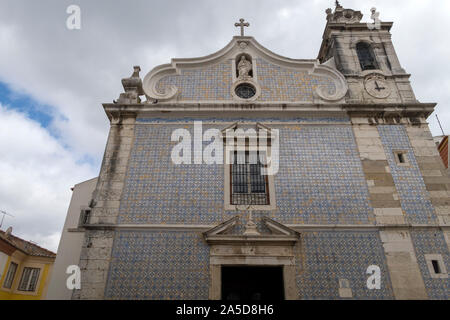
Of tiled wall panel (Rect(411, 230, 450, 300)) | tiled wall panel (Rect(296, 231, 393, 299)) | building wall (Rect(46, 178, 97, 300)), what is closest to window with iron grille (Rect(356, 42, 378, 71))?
tiled wall panel (Rect(411, 230, 450, 300))

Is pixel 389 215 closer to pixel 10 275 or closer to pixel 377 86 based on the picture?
pixel 377 86

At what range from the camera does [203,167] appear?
8062mm

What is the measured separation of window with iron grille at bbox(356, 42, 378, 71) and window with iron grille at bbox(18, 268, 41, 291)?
20316 millimetres

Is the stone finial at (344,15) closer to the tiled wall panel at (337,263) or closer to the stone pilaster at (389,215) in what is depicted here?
the stone pilaster at (389,215)

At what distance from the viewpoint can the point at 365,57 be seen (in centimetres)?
1049

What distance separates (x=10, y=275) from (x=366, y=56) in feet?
67.5

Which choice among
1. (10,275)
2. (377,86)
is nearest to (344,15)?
(377,86)

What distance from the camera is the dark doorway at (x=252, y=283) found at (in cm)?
686

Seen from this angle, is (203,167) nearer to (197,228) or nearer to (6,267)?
(197,228)

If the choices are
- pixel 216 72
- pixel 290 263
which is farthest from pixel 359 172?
pixel 216 72

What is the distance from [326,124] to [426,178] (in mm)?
2920

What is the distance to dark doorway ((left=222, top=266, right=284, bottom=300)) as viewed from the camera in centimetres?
686

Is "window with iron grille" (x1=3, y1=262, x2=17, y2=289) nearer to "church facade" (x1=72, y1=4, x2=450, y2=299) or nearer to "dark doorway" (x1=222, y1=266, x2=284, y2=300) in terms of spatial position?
"church facade" (x1=72, y1=4, x2=450, y2=299)
